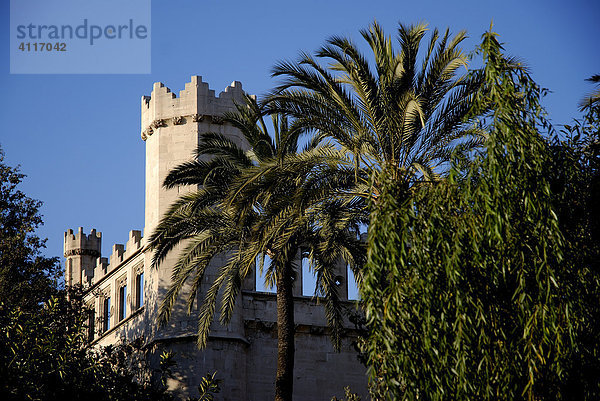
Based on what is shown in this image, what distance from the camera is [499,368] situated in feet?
41.5

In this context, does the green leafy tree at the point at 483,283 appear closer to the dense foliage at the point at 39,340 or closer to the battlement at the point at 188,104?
the dense foliage at the point at 39,340

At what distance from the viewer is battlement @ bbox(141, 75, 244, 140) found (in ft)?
97.2

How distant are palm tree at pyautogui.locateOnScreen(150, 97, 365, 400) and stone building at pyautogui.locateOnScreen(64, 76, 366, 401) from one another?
3663 millimetres

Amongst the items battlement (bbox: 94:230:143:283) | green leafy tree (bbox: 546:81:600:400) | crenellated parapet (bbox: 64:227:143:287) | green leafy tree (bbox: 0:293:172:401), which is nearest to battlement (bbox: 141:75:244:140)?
battlement (bbox: 94:230:143:283)

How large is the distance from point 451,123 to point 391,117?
3.80 ft

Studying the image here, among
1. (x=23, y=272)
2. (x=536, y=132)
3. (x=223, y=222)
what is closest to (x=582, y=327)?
(x=536, y=132)

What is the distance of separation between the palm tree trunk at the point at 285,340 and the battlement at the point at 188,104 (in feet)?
27.4

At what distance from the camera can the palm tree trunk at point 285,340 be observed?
71.8 feet

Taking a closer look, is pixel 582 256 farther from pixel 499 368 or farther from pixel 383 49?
pixel 383 49

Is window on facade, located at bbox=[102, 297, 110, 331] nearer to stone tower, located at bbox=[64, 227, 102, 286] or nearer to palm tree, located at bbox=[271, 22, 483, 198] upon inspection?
stone tower, located at bbox=[64, 227, 102, 286]

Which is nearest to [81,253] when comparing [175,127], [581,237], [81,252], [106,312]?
[81,252]

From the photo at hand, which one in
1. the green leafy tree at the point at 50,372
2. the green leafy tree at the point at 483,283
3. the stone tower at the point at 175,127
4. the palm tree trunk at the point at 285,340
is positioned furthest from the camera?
the stone tower at the point at 175,127

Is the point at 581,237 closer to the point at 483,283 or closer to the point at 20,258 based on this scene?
the point at 483,283

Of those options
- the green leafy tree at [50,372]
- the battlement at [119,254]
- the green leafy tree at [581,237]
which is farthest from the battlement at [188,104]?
the green leafy tree at [581,237]
